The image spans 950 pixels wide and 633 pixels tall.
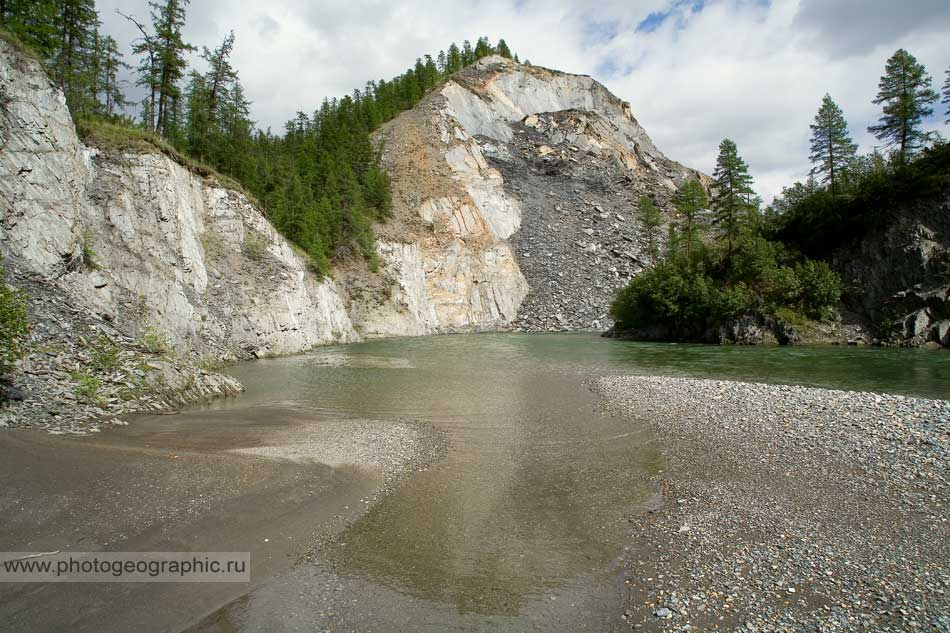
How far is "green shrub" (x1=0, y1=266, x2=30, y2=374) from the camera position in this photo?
10.6 metres

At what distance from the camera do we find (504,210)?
245 feet

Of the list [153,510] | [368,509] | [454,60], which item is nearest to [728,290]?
[368,509]

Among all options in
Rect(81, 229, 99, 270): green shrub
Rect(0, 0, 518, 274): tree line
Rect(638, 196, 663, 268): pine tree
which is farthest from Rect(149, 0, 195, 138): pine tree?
Rect(638, 196, 663, 268): pine tree

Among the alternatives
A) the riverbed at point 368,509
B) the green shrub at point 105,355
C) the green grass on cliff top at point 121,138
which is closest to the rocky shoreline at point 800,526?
the riverbed at point 368,509

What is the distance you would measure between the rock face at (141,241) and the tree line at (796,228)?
1315 inches

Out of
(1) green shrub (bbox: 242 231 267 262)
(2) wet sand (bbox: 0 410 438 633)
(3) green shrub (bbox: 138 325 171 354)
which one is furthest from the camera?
(1) green shrub (bbox: 242 231 267 262)

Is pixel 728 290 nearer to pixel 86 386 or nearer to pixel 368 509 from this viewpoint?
pixel 368 509

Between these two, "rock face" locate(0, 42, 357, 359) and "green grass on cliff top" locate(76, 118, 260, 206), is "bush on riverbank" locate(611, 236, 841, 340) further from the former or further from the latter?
"green grass on cliff top" locate(76, 118, 260, 206)

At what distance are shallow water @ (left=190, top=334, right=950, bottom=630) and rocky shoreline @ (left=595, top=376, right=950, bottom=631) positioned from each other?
0.66 m

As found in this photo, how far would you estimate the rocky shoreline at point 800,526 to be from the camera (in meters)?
5.00

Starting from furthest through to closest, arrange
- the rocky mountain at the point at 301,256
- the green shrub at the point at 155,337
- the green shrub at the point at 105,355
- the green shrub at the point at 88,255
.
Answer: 1. the green shrub at the point at 155,337
2. the green shrub at the point at 88,255
3. the rocky mountain at the point at 301,256
4. the green shrub at the point at 105,355

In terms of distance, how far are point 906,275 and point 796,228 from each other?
10634 mm

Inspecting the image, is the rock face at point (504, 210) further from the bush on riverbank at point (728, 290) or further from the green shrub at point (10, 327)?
the green shrub at point (10, 327)

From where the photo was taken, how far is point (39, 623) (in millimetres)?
4512
